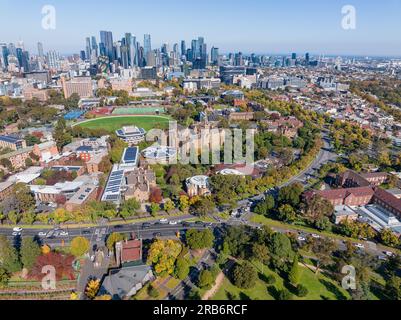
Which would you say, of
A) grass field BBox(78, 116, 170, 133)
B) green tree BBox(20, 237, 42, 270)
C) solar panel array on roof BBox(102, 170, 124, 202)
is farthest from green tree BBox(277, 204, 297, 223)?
grass field BBox(78, 116, 170, 133)

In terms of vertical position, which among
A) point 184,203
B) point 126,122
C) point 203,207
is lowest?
point 184,203

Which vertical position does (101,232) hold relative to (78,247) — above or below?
below

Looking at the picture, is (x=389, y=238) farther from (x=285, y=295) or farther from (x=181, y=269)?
(x=181, y=269)

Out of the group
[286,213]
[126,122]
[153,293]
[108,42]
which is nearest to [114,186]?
[153,293]

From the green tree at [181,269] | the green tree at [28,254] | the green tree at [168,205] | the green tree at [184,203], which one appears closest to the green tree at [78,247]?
the green tree at [28,254]

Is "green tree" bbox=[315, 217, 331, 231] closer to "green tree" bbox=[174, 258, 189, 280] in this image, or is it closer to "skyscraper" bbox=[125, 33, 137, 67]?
"green tree" bbox=[174, 258, 189, 280]

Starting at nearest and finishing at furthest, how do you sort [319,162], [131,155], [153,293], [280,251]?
[153,293] → [280,251] → [131,155] → [319,162]

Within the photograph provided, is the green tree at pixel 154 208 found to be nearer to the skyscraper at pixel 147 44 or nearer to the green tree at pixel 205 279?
the green tree at pixel 205 279
